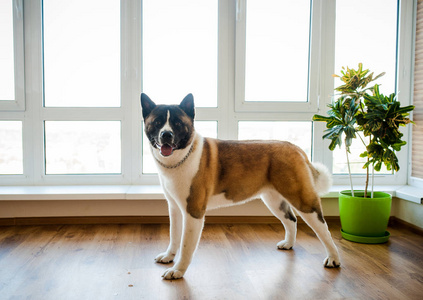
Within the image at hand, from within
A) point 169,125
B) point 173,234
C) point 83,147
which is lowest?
point 173,234

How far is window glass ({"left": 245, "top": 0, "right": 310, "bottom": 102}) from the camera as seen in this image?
347 centimetres

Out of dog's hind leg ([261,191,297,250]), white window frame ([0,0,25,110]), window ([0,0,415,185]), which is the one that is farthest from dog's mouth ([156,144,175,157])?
white window frame ([0,0,25,110])

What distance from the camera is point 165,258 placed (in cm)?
233

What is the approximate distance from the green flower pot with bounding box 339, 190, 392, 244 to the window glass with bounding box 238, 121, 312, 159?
0.87 m

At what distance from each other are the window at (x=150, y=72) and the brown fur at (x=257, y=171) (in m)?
1.19

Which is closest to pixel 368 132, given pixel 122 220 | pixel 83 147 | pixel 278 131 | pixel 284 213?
pixel 284 213

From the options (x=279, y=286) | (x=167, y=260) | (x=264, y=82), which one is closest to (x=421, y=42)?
(x=264, y=82)

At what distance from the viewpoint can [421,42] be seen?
3.42m

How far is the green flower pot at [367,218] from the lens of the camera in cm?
276

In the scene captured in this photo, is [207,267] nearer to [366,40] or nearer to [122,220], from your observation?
[122,220]

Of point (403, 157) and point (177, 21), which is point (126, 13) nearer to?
point (177, 21)

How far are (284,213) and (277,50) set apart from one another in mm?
1732

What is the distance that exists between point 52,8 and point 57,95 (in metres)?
0.83

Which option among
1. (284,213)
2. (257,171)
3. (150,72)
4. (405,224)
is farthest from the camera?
(150,72)
